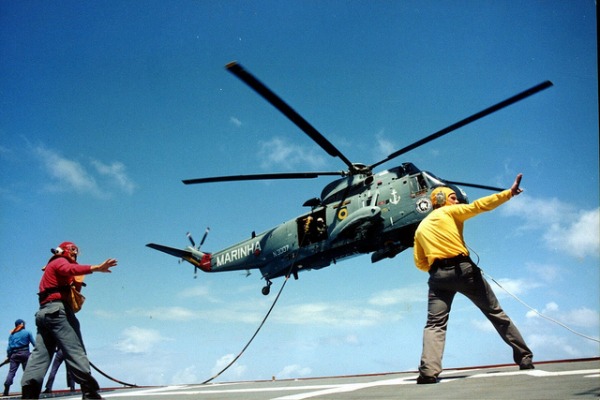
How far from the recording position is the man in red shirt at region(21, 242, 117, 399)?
450cm

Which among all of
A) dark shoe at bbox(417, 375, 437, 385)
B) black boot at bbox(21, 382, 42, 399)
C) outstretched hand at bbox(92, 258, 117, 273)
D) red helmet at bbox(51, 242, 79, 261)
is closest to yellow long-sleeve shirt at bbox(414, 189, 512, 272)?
dark shoe at bbox(417, 375, 437, 385)

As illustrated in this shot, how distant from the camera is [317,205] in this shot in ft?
49.2

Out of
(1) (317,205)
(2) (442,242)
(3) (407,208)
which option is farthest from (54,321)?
(1) (317,205)

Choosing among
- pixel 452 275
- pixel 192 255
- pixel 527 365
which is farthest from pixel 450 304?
pixel 192 255

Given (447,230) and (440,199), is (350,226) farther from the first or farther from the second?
(447,230)

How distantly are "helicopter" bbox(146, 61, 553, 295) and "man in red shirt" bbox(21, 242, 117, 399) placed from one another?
5997mm

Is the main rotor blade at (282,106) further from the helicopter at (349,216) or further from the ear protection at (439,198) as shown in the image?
the ear protection at (439,198)

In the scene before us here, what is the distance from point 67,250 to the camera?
16.7 feet

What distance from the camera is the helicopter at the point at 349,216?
39.5 feet

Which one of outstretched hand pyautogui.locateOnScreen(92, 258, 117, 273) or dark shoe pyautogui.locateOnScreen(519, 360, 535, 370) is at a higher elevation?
outstretched hand pyautogui.locateOnScreen(92, 258, 117, 273)

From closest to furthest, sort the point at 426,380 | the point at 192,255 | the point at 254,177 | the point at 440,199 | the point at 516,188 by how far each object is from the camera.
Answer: the point at 426,380, the point at 516,188, the point at 440,199, the point at 254,177, the point at 192,255

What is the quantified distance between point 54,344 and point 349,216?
31.3ft

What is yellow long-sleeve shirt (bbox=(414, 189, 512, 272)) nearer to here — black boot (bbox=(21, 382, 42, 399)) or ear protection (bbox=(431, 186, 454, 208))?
ear protection (bbox=(431, 186, 454, 208))

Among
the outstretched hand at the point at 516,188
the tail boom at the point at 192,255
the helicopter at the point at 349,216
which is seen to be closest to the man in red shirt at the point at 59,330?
the outstretched hand at the point at 516,188
